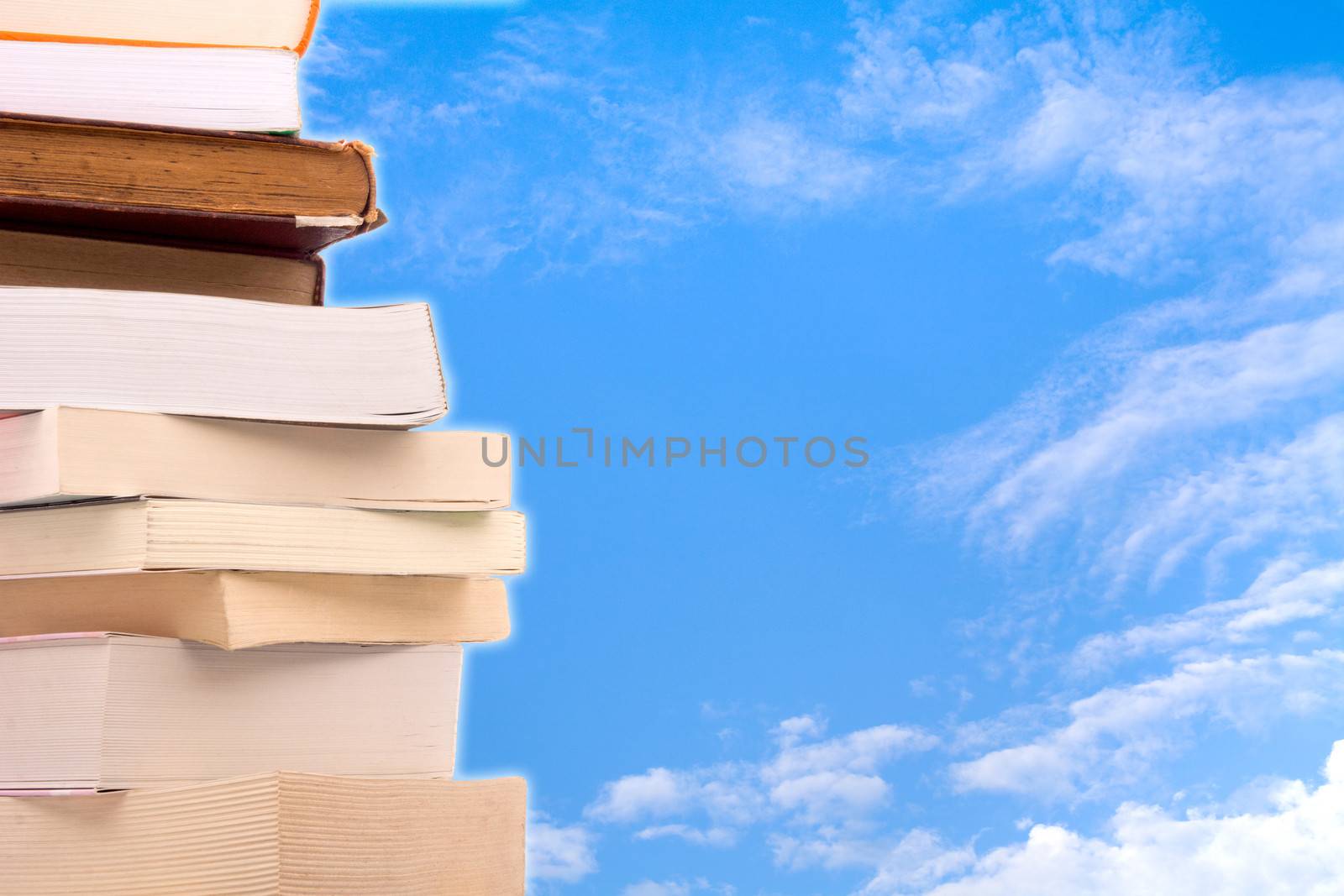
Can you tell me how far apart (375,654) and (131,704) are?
157 millimetres

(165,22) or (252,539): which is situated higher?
(165,22)

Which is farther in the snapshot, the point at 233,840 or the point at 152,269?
the point at 152,269

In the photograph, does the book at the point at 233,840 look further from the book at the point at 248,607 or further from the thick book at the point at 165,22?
the thick book at the point at 165,22

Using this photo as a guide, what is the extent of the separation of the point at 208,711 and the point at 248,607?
0.08 metres

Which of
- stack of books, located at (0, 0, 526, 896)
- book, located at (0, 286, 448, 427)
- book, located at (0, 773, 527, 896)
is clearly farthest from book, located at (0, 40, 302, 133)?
book, located at (0, 773, 527, 896)

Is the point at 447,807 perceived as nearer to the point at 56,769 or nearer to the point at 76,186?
the point at 56,769

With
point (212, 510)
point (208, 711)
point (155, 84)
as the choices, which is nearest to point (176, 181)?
point (155, 84)

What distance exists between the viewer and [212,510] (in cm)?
79

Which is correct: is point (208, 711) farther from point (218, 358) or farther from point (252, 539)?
point (218, 358)

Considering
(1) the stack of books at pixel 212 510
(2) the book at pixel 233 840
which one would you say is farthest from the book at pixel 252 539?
(2) the book at pixel 233 840

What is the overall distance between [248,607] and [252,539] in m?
0.04

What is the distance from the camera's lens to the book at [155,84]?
0.83 metres

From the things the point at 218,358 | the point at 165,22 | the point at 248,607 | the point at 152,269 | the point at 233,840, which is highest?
the point at 165,22

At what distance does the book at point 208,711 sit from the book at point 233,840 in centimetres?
2
